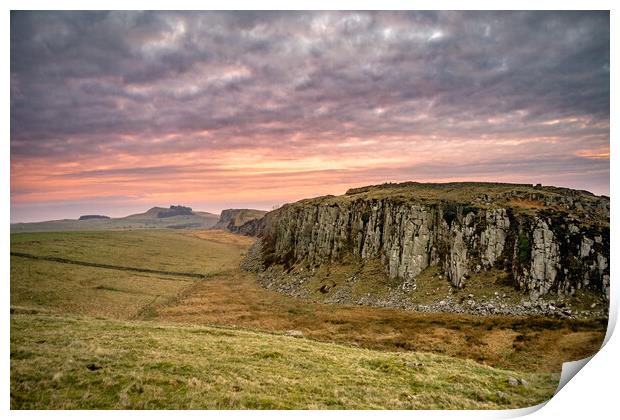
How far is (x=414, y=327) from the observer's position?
31.6 meters

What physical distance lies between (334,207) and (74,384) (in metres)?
49.3

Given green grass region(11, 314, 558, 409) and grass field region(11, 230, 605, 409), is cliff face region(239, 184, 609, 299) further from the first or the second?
green grass region(11, 314, 558, 409)

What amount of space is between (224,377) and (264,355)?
157 inches

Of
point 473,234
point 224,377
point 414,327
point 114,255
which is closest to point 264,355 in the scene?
point 224,377

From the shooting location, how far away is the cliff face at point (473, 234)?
30.9 m

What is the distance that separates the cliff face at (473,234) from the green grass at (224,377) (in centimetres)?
1768

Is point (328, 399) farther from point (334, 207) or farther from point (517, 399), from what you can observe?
point (334, 207)

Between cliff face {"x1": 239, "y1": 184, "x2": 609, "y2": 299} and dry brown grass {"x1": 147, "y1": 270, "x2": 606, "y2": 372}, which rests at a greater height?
cliff face {"x1": 239, "y1": 184, "x2": 609, "y2": 299}

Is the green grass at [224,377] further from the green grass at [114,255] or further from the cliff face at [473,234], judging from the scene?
the cliff face at [473,234]

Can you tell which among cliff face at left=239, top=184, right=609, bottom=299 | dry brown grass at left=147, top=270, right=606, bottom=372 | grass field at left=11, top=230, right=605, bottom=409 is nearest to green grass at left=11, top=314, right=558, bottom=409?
grass field at left=11, top=230, right=605, bottom=409

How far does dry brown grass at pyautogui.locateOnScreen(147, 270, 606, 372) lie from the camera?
23312 millimetres

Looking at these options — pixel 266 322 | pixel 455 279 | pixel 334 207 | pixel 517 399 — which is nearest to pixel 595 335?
pixel 517 399

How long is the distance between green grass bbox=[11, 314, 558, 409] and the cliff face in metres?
17.7

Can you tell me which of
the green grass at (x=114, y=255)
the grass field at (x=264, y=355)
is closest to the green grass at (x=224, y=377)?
the grass field at (x=264, y=355)
